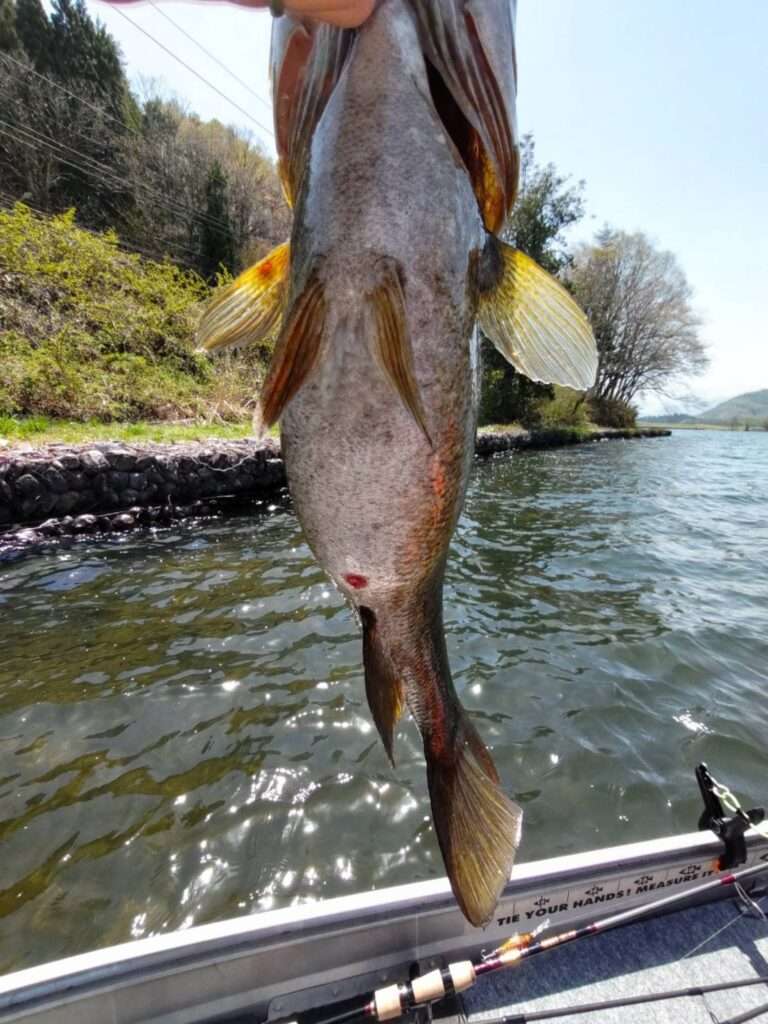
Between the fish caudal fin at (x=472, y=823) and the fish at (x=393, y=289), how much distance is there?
0.08ft

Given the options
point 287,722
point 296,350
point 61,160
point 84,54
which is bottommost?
point 287,722

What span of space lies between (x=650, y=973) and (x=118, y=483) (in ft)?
34.3

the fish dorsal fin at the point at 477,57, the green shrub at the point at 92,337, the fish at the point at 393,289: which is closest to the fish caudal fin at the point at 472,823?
the fish at the point at 393,289

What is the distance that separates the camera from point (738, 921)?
8.74 ft

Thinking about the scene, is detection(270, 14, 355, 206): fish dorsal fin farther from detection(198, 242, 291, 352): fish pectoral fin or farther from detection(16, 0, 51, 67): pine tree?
detection(16, 0, 51, 67): pine tree

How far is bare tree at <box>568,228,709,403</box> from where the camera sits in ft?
139

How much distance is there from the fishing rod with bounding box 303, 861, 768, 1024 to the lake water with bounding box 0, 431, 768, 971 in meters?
1.05

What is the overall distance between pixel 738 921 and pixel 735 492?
17.8m

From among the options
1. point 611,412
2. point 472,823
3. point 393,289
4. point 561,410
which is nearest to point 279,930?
point 472,823

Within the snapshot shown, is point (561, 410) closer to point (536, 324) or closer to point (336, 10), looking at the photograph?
point (536, 324)

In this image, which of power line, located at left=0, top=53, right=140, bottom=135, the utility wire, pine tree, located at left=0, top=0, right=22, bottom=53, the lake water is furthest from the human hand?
pine tree, located at left=0, top=0, right=22, bottom=53

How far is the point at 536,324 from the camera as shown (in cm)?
139

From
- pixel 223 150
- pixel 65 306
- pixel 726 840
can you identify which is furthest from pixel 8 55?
pixel 726 840

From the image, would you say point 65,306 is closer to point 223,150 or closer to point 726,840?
point 726,840
